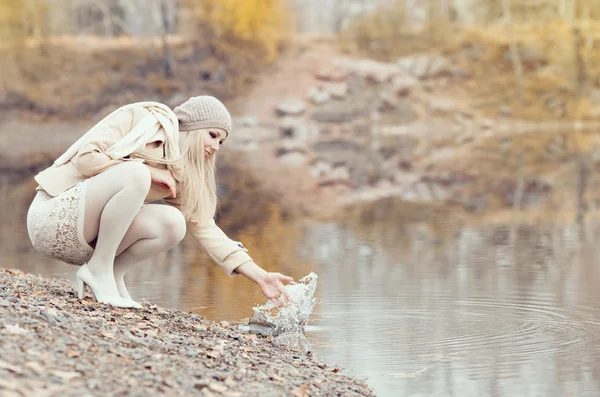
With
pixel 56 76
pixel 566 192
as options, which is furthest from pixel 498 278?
pixel 56 76

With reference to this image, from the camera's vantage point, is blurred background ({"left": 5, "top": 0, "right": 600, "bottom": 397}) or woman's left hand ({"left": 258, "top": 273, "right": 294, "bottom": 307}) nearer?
woman's left hand ({"left": 258, "top": 273, "right": 294, "bottom": 307})

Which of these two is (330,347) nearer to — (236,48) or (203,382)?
(203,382)

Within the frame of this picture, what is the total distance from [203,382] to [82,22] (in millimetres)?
45779

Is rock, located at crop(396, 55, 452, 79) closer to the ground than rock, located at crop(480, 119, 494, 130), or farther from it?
farther from it

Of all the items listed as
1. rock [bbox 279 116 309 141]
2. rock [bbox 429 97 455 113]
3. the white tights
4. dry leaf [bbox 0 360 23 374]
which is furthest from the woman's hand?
rock [bbox 429 97 455 113]

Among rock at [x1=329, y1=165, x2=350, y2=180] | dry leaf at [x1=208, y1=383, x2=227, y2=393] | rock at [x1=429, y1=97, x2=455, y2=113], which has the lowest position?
dry leaf at [x1=208, y1=383, x2=227, y2=393]

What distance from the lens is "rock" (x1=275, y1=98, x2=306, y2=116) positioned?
39.0 meters

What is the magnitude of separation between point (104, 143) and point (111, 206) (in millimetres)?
304

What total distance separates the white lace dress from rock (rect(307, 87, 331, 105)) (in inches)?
1375

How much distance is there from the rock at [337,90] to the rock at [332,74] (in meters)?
0.45

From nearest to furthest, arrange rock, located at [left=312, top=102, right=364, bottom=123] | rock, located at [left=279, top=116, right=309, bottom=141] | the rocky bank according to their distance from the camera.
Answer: the rocky bank < rock, located at [left=279, top=116, right=309, bottom=141] < rock, located at [left=312, top=102, right=364, bottom=123]

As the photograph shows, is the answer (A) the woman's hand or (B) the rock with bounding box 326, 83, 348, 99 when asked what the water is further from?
(B) the rock with bounding box 326, 83, 348, 99

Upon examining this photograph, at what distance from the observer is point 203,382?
12.4 ft

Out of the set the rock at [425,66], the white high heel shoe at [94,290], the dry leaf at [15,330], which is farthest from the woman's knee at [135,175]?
the rock at [425,66]
